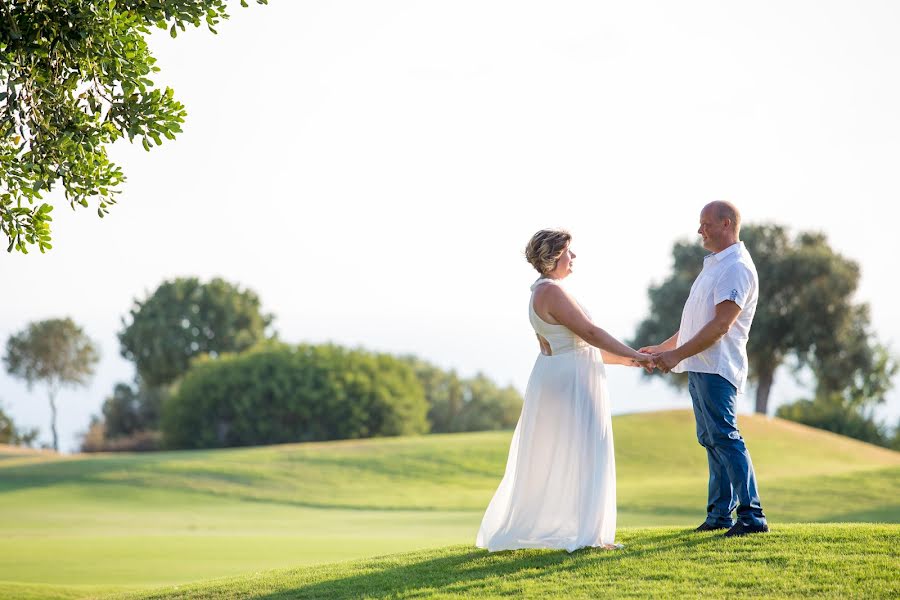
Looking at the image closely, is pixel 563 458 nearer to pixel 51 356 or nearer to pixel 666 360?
pixel 666 360

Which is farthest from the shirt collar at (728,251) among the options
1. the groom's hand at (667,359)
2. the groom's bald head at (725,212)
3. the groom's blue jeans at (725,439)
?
the groom's blue jeans at (725,439)

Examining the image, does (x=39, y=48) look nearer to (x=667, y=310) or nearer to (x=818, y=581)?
(x=818, y=581)

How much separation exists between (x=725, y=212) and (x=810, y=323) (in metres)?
39.9

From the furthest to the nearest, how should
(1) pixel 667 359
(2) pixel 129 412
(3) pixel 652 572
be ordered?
(2) pixel 129 412 → (1) pixel 667 359 → (3) pixel 652 572

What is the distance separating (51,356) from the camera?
58750 millimetres

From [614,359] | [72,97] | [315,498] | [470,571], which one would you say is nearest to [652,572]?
[470,571]

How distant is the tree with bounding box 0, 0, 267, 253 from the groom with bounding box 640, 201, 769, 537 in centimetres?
504

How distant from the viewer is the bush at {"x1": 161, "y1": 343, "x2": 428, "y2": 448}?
1690 inches

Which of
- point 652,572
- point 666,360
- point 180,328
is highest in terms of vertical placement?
point 180,328

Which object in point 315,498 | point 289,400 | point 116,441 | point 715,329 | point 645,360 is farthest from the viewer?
point 116,441

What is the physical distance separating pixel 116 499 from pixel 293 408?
1931 cm

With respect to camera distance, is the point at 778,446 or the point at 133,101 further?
the point at 778,446

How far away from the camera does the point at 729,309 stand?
8.33m

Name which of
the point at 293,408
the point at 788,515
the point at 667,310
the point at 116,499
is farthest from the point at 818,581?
the point at 667,310
